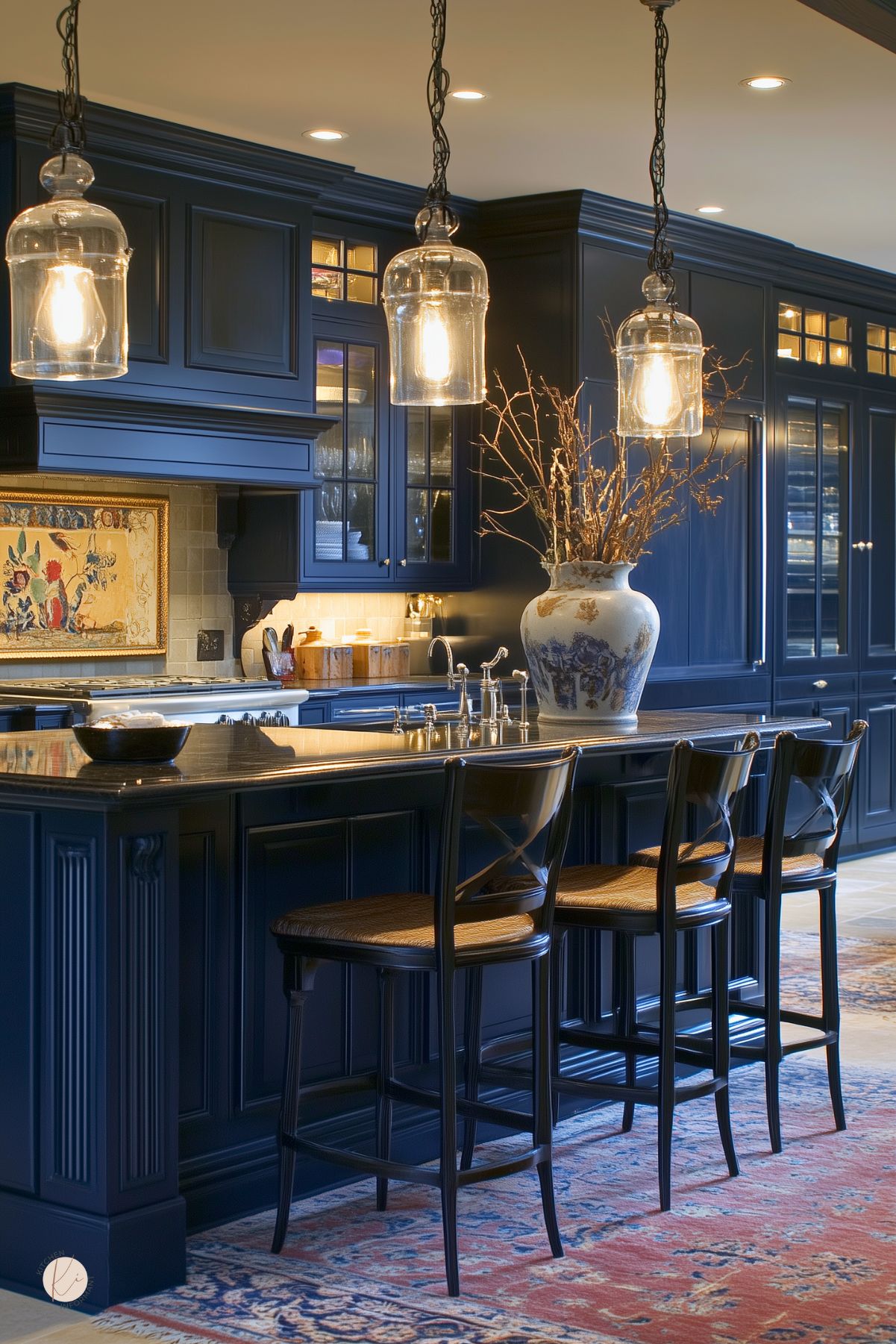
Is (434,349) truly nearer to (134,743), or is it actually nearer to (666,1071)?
(134,743)

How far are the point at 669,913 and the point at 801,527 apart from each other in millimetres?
4927

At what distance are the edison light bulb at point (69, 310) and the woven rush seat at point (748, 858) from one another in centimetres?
170

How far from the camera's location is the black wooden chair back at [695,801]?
3.49 metres

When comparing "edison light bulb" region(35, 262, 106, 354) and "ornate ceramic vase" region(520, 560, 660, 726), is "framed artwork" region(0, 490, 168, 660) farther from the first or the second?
"edison light bulb" region(35, 262, 106, 354)

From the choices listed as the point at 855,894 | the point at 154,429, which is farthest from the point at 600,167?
the point at 855,894

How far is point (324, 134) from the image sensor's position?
5.79 m

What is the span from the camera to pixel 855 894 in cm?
746

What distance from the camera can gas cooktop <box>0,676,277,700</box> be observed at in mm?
5359

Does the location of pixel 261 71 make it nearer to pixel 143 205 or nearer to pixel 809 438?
pixel 143 205

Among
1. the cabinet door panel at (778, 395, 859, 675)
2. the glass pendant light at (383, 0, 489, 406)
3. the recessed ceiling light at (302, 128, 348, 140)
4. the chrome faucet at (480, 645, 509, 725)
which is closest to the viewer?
the glass pendant light at (383, 0, 489, 406)

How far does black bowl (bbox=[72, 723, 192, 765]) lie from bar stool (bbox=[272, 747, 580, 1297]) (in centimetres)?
40

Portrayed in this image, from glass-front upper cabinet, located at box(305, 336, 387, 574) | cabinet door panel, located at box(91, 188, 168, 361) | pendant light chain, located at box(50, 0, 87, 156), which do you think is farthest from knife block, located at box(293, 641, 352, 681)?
pendant light chain, located at box(50, 0, 87, 156)

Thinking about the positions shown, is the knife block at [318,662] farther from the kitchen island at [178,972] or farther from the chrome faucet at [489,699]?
the kitchen island at [178,972]

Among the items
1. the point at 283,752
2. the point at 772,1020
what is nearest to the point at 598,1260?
the point at 772,1020
